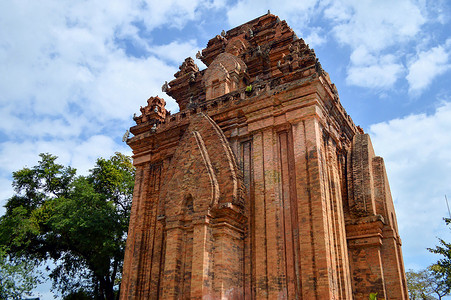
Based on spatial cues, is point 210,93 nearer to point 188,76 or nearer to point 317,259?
point 188,76

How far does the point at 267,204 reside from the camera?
11391 mm

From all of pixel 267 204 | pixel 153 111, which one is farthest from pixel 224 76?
pixel 267 204

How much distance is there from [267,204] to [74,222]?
14.7 metres

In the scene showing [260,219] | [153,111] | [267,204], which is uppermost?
[153,111]

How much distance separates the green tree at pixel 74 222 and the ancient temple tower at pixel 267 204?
8.69m

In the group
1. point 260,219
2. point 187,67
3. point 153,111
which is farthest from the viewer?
point 187,67

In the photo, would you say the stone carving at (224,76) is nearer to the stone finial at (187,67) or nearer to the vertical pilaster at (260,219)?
the stone finial at (187,67)

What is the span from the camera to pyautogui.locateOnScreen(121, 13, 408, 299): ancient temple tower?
1036cm

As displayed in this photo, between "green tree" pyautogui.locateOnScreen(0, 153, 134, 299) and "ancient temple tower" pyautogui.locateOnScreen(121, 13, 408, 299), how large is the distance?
342 inches

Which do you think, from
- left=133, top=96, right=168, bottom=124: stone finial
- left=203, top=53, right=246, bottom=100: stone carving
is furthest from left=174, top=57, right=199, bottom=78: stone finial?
left=133, top=96, right=168, bottom=124: stone finial

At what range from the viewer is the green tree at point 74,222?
22.2 meters

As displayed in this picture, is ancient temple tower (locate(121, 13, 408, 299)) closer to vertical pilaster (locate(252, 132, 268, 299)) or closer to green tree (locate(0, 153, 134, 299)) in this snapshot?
vertical pilaster (locate(252, 132, 268, 299))

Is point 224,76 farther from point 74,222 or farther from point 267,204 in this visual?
point 74,222

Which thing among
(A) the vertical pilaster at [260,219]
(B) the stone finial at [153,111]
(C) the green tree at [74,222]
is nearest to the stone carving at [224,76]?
(B) the stone finial at [153,111]
